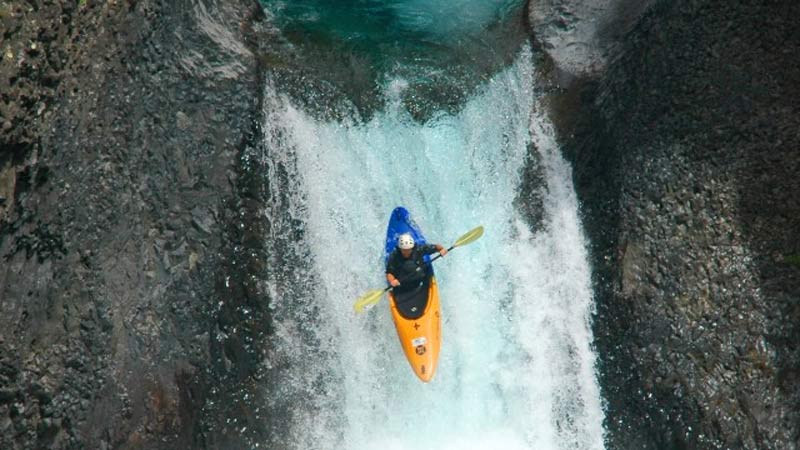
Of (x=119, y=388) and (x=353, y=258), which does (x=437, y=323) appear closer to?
(x=353, y=258)

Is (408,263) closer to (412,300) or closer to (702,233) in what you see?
(412,300)

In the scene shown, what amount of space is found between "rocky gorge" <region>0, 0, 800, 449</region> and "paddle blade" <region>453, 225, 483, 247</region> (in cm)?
140

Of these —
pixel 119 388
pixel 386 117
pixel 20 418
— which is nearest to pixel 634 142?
pixel 386 117

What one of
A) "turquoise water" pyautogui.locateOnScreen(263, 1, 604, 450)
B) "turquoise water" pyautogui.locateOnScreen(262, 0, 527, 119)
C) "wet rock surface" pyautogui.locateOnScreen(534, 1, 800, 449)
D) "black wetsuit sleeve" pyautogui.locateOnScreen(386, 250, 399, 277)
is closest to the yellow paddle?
"black wetsuit sleeve" pyautogui.locateOnScreen(386, 250, 399, 277)

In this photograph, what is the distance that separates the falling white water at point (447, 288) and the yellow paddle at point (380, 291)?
35 cm

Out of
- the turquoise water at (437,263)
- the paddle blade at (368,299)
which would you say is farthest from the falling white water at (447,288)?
the paddle blade at (368,299)

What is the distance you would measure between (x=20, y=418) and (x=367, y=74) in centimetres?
555

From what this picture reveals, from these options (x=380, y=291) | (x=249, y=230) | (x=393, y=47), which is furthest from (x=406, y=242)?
(x=393, y=47)

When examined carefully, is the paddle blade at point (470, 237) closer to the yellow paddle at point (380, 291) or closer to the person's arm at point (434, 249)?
the yellow paddle at point (380, 291)

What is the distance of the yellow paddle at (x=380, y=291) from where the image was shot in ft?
30.7

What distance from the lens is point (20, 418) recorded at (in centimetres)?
731

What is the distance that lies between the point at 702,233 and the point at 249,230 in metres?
5.01

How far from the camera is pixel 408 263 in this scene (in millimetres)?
9703

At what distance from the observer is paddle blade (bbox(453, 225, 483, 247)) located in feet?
32.1
